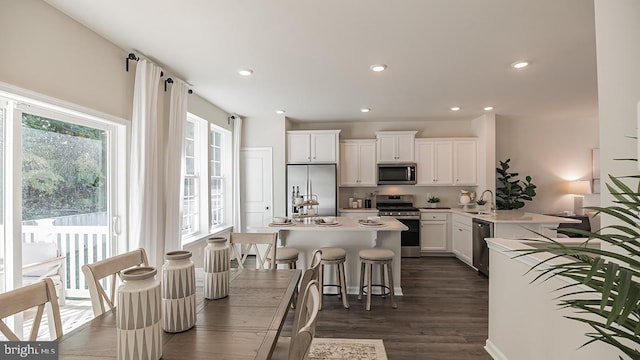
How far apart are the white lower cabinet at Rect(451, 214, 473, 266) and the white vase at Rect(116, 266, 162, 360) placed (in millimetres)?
4901

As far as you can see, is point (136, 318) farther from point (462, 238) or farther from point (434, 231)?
point (434, 231)

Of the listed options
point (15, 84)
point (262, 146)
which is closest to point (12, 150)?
point (15, 84)

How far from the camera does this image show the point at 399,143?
593 centimetres

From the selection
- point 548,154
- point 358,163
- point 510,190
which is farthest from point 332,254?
point 548,154

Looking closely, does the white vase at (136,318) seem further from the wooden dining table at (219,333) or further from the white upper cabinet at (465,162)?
the white upper cabinet at (465,162)

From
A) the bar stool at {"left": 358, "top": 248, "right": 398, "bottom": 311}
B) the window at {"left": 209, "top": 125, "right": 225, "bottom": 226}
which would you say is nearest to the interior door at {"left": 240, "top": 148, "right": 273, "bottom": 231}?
the window at {"left": 209, "top": 125, "right": 225, "bottom": 226}

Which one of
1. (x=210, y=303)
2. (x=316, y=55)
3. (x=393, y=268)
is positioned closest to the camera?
(x=210, y=303)

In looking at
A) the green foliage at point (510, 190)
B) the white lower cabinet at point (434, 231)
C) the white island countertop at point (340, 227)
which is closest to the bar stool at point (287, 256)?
A: the white island countertop at point (340, 227)

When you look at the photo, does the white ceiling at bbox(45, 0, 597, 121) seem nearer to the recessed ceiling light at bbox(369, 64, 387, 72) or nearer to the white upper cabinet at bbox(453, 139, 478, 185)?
the recessed ceiling light at bbox(369, 64, 387, 72)

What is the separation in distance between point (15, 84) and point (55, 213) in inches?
37.6

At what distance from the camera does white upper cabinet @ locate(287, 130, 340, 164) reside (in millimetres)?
5770

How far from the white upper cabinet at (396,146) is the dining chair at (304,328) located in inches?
184

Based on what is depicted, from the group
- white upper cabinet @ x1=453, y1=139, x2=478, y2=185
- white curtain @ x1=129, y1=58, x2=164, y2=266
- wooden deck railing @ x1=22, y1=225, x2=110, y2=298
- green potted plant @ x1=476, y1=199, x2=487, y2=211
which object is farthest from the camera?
white upper cabinet @ x1=453, y1=139, x2=478, y2=185

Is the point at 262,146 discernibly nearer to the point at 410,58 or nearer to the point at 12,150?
the point at 410,58
